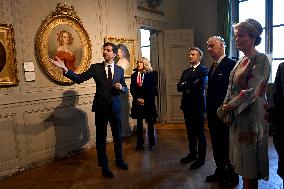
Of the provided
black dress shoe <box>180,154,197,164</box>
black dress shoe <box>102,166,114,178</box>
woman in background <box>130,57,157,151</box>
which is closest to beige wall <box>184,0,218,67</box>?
woman in background <box>130,57,157,151</box>

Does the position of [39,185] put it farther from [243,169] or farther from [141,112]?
[243,169]

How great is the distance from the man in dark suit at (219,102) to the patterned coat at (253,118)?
83 cm

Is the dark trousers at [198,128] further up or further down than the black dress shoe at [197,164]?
further up

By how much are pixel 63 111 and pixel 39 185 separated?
142cm

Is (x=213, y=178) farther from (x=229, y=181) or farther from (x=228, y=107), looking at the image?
(x=228, y=107)

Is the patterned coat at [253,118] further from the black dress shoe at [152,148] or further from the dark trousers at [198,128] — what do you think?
the black dress shoe at [152,148]

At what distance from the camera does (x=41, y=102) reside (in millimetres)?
4297

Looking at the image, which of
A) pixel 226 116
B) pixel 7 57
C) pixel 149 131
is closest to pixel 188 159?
pixel 149 131

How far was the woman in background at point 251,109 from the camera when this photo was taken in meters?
2.11

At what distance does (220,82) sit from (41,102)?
272cm

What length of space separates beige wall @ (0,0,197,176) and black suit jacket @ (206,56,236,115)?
258 centimetres

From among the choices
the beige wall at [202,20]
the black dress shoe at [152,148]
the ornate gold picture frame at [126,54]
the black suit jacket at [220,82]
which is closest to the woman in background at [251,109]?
the black suit jacket at [220,82]

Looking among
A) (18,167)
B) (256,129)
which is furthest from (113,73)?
(256,129)

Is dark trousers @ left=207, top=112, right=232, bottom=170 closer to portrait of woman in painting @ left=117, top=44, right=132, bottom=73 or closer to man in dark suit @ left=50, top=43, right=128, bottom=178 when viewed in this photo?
man in dark suit @ left=50, top=43, right=128, bottom=178
